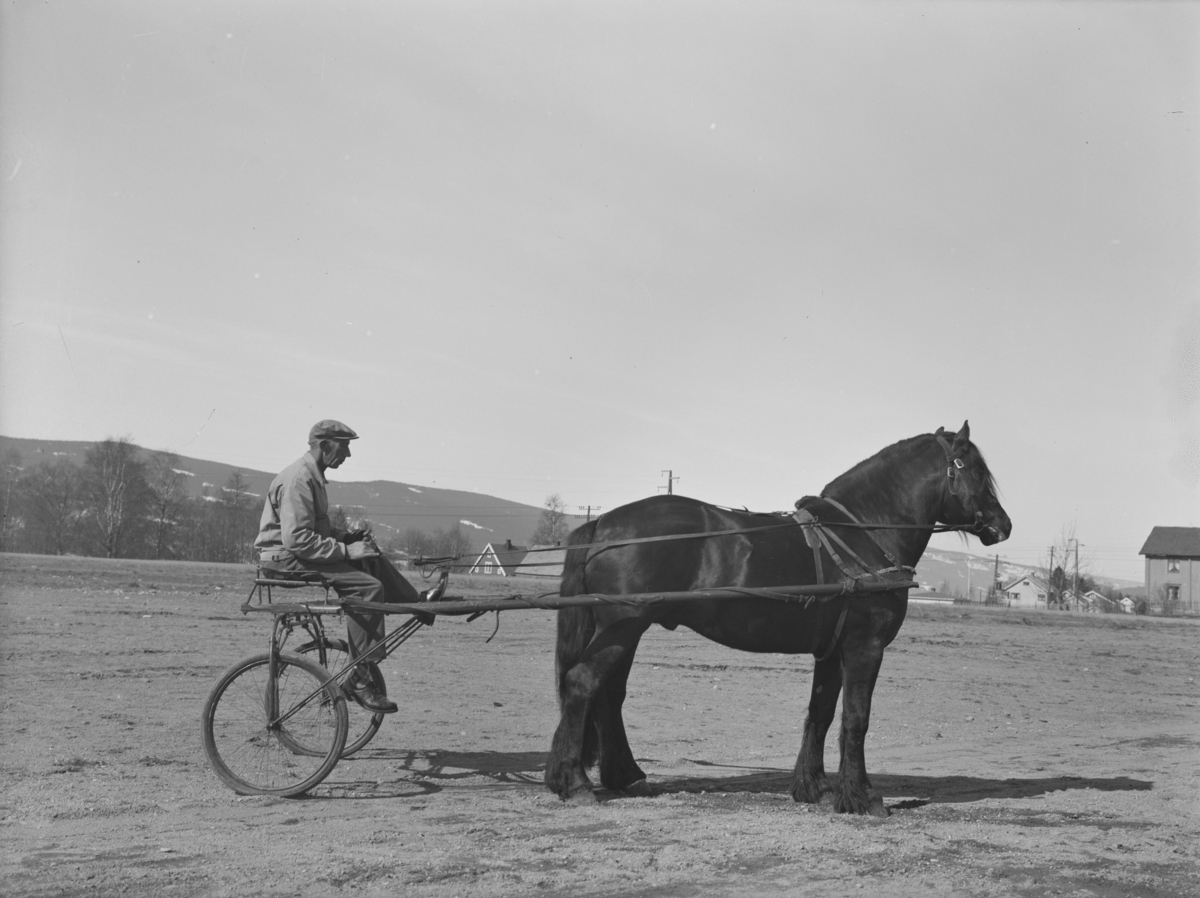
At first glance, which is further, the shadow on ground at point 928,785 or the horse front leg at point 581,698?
the shadow on ground at point 928,785

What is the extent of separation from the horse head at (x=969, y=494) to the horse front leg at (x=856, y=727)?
4.34ft

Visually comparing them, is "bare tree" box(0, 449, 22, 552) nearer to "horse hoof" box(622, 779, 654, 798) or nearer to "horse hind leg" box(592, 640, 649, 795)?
"horse hind leg" box(592, 640, 649, 795)

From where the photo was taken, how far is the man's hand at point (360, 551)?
A: 7.68m

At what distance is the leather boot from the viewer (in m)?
7.76

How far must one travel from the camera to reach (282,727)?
7.77 metres

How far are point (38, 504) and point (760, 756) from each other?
82152 mm

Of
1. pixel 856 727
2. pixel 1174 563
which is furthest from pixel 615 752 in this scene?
pixel 1174 563

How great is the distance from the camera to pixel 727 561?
7.82 meters

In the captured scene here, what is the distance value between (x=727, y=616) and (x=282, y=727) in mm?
3251

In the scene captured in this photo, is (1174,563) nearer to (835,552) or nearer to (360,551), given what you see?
(835,552)

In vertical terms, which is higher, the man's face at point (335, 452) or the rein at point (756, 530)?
the man's face at point (335, 452)

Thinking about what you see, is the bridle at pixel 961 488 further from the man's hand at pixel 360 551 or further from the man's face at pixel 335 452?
the man's face at pixel 335 452

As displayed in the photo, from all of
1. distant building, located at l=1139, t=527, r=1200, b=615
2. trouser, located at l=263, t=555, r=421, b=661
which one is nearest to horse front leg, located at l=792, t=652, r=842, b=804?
trouser, located at l=263, t=555, r=421, b=661

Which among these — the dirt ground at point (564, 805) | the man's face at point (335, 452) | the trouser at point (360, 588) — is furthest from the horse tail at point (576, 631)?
the man's face at point (335, 452)
